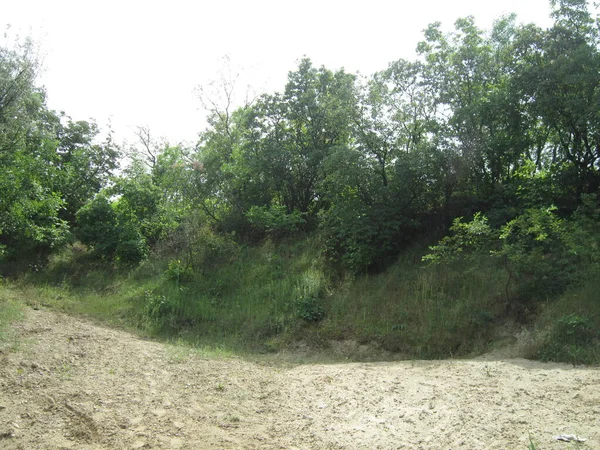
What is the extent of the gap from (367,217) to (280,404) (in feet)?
27.2

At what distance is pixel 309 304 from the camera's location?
12562mm

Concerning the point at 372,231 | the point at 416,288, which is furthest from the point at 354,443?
the point at 372,231

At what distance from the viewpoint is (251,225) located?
1908cm

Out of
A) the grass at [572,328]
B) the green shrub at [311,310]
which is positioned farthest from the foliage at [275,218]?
the grass at [572,328]

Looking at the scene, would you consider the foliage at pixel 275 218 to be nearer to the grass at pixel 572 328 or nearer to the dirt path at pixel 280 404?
the dirt path at pixel 280 404

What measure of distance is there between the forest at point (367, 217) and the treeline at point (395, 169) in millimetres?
63

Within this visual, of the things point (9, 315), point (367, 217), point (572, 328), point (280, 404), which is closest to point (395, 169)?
point (367, 217)

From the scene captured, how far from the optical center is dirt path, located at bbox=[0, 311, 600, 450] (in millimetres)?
5168

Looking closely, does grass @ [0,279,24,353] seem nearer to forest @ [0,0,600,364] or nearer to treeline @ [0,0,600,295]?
forest @ [0,0,600,364]

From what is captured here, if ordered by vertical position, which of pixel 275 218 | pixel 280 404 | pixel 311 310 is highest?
pixel 275 218

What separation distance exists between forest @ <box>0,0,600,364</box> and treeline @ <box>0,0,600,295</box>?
6 centimetres

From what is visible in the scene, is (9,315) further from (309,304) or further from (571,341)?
(571,341)

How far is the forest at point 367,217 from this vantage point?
10383 millimetres

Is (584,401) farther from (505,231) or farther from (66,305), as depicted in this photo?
(66,305)
